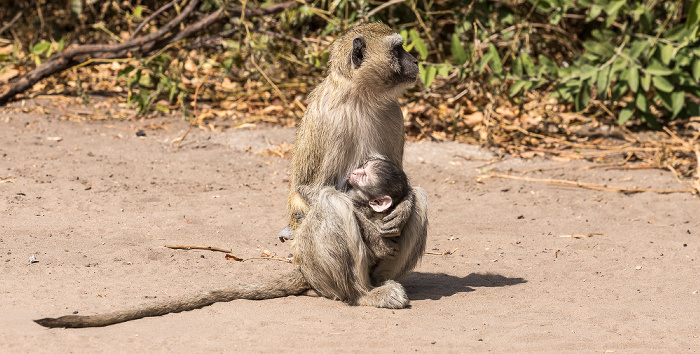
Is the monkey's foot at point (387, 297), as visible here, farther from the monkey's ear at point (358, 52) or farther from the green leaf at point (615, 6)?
the green leaf at point (615, 6)

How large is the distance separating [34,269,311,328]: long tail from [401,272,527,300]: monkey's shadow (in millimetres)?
791

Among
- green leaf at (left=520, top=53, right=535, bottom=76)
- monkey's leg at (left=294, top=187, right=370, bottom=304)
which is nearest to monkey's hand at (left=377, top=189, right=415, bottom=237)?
monkey's leg at (left=294, top=187, right=370, bottom=304)

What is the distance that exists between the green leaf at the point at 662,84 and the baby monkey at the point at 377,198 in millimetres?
4867

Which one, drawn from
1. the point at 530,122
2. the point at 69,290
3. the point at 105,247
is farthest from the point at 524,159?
the point at 69,290

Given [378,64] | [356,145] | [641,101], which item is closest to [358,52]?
[378,64]

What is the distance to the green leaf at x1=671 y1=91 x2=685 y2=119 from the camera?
364 inches

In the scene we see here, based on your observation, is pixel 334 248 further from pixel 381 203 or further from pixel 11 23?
pixel 11 23

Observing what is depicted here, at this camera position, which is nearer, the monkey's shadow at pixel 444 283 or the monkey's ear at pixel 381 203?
the monkey's ear at pixel 381 203

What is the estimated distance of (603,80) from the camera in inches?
358

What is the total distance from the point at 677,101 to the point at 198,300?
659 centimetres

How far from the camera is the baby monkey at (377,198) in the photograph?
521cm

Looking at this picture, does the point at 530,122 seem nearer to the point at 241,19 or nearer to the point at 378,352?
the point at 241,19

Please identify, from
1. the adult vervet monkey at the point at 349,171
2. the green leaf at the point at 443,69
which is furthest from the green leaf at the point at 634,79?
the adult vervet monkey at the point at 349,171

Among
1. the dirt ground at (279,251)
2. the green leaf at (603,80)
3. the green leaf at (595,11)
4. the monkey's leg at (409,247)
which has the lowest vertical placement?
the dirt ground at (279,251)
